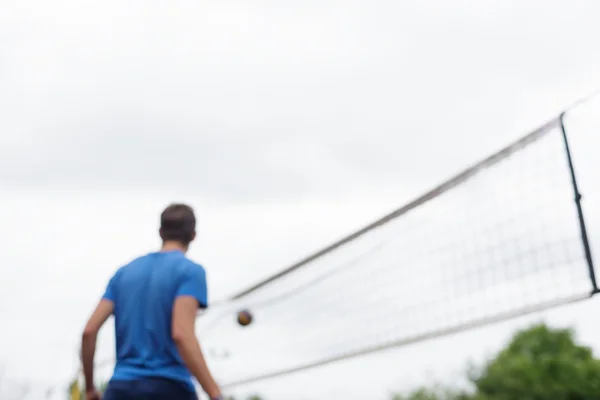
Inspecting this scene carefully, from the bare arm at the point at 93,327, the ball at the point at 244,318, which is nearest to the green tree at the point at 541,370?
the ball at the point at 244,318

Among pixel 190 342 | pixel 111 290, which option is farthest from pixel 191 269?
pixel 111 290

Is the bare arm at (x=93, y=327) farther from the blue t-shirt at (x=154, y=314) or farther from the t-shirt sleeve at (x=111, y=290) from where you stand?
the blue t-shirt at (x=154, y=314)

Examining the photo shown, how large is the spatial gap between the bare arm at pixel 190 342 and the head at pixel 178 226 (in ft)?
0.99

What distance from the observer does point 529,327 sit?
219 feet

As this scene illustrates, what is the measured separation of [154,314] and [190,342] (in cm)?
25

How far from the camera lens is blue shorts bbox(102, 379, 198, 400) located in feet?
12.1

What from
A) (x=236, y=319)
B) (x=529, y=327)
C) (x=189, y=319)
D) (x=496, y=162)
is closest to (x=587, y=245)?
(x=496, y=162)

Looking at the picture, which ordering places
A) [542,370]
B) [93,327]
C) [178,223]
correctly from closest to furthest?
[178,223], [93,327], [542,370]

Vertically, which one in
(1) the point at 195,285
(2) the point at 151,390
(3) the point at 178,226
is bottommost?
(2) the point at 151,390

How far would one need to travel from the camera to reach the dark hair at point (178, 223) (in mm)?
3896

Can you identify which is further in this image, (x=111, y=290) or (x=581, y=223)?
(x=581, y=223)

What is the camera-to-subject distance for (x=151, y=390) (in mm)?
3689

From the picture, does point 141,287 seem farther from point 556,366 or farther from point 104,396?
point 556,366

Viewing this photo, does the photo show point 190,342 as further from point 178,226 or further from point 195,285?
point 178,226
